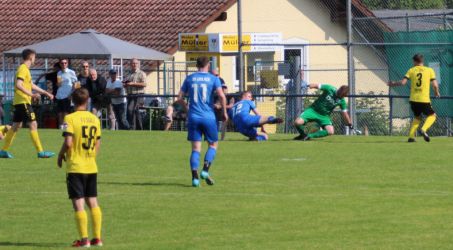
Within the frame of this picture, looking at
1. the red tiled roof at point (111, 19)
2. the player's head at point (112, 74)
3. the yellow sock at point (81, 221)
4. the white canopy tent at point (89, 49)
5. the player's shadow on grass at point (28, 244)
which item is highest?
the red tiled roof at point (111, 19)

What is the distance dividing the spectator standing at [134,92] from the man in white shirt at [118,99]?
0.51ft

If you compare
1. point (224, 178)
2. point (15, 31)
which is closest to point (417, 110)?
point (224, 178)

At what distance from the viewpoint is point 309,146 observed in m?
26.1

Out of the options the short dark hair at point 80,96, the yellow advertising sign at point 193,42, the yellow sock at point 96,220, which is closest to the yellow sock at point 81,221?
the yellow sock at point 96,220

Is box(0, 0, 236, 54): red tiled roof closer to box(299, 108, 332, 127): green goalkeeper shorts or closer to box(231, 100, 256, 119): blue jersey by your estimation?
box(231, 100, 256, 119): blue jersey

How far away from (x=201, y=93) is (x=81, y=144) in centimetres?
567

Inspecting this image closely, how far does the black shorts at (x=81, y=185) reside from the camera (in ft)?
40.2

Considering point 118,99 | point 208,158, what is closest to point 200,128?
point 208,158

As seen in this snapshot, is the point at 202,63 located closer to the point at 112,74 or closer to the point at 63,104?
the point at 63,104

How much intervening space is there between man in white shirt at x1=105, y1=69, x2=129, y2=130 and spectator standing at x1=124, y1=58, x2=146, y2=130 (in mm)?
156

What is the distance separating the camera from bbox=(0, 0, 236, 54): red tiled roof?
41.6m

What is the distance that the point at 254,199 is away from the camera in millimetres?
16484

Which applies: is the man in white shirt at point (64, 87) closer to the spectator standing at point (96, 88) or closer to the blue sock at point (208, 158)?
the spectator standing at point (96, 88)

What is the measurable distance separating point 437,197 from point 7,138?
31.0 feet
